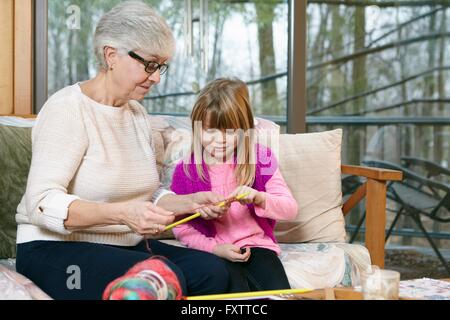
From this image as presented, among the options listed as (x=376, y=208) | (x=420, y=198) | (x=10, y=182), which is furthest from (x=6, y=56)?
(x=420, y=198)

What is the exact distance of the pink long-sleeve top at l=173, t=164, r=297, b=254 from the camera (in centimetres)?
208

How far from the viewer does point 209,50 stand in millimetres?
3619

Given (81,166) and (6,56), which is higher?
(6,56)

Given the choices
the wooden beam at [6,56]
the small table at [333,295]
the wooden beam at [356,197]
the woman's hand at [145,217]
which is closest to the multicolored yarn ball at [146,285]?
the woman's hand at [145,217]

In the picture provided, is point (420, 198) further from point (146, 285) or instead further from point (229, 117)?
point (146, 285)

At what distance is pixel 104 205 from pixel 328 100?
259 centimetres

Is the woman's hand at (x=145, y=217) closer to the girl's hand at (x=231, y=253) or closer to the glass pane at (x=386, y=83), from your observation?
the girl's hand at (x=231, y=253)

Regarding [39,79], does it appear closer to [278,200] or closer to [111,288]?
[278,200]

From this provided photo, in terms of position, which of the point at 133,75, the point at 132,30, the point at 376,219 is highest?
the point at 132,30

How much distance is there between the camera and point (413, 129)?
3.91 meters

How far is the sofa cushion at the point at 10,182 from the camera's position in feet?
6.98

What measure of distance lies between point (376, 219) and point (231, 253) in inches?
28.2
